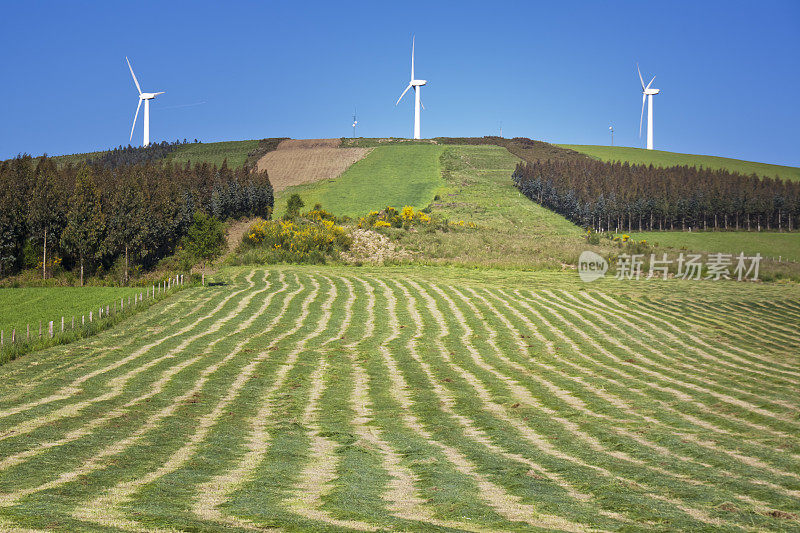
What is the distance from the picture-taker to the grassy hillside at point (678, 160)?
158750 millimetres

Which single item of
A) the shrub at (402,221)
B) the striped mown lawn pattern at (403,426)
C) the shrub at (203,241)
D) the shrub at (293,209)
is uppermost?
the shrub at (293,209)

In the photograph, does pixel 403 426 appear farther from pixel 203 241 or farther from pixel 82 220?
pixel 203 241

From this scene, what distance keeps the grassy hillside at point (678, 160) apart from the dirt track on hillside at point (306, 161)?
216 ft

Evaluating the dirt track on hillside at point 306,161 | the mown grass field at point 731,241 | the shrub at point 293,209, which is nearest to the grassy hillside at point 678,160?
the mown grass field at point 731,241

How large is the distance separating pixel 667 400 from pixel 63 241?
59.6 metres

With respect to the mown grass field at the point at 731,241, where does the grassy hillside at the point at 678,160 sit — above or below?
above

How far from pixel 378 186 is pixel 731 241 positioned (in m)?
63.7

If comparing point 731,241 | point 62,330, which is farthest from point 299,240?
point 731,241

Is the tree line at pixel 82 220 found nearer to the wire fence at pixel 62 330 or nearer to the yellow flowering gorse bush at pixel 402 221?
the yellow flowering gorse bush at pixel 402 221

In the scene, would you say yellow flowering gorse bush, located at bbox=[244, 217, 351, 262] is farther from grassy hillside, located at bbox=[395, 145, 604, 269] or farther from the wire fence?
the wire fence

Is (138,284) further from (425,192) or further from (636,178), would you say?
(636,178)

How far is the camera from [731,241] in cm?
9988
